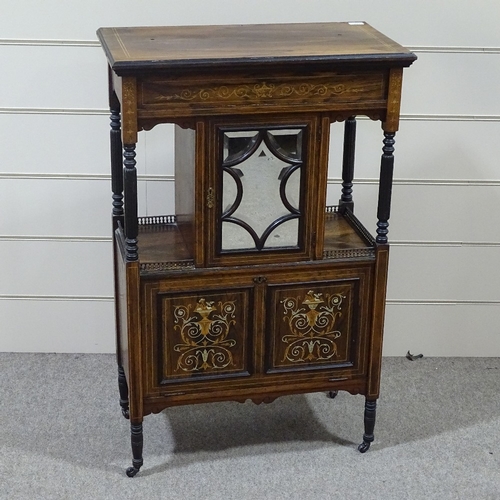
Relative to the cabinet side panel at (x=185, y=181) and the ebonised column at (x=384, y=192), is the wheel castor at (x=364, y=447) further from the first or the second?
the cabinet side panel at (x=185, y=181)

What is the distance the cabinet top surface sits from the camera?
2.18 metres

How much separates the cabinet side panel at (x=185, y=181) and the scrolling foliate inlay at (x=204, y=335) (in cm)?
17

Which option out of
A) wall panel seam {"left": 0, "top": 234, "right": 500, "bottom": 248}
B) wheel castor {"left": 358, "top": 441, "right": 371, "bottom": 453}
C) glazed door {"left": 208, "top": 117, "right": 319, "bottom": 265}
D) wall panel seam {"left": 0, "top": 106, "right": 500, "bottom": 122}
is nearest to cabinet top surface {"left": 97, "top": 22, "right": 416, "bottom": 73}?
glazed door {"left": 208, "top": 117, "right": 319, "bottom": 265}

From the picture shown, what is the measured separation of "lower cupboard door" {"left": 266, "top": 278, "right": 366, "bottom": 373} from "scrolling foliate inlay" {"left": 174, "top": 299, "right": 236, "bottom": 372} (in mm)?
120

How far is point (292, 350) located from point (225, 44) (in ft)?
2.83

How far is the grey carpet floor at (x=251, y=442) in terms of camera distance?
8.46 feet

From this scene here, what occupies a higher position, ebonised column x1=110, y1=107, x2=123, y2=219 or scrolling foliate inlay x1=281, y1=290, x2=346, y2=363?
ebonised column x1=110, y1=107, x2=123, y2=219

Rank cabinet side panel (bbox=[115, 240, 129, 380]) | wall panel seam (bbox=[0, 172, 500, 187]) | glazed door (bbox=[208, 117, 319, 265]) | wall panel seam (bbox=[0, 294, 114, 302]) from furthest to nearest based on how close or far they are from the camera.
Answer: wall panel seam (bbox=[0, 294, 114, 302])
wall panel seam (bbox=[0, 172, 500, 187])
cabinet side panel (bbox=[115, 240, 129, 380])
glazed door (bbox=[208, 117, 319, 265])

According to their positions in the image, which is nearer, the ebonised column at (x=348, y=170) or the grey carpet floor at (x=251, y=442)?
the grey carpet floor at (x=251, y=442)

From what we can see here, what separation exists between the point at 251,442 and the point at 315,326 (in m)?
0.46

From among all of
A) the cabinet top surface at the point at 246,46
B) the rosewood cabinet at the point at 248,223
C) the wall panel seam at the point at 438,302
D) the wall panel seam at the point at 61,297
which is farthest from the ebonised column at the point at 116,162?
the wall panel seam at the point at 438,302

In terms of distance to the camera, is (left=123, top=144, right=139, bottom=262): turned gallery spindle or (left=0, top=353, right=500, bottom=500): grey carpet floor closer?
(left=123, top=144, right=139, bottom=262): turned gallery spindle

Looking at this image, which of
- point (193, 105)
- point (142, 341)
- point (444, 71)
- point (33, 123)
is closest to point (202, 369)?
point (142, 341)

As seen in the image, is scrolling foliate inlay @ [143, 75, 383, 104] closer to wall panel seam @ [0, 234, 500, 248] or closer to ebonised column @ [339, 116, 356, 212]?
ebonised column @ [339, 116, 356, 212]
